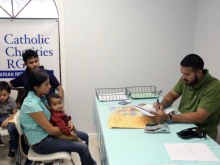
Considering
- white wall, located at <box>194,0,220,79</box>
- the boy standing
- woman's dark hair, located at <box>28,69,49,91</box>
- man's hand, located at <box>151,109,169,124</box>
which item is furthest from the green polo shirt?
the boy standing

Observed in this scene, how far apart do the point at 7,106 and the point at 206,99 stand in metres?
2.02

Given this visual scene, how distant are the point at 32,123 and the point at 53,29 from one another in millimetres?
1381

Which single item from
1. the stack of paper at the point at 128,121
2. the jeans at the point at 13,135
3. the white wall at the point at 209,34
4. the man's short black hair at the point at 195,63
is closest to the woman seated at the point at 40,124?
the stack of paper at the point at 128,121

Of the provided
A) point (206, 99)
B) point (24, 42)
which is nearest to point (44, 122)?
point (206, 99)

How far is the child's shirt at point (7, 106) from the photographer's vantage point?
8.32ft

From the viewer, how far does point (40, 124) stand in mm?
1770

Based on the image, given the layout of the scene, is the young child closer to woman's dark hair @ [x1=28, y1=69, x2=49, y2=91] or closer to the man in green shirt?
woman's dark hair @ [x1=28, y1=69, x2=49, y2=91]

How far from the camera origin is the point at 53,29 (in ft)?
9.15

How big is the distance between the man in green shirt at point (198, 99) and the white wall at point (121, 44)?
0.96 m

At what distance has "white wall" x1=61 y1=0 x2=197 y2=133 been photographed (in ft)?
9.23

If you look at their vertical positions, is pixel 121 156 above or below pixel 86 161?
above

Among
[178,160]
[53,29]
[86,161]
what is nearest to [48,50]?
[53,29]

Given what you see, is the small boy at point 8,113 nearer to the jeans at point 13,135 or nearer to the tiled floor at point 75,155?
the jeans at point 13,135

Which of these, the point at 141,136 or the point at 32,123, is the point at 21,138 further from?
the point at 141,136
